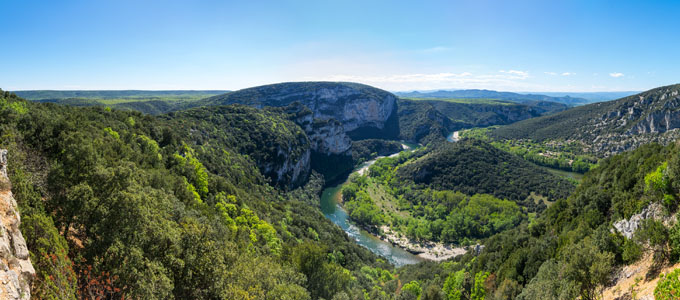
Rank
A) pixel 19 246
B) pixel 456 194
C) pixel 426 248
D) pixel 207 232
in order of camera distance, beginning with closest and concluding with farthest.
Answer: pixel 19 246 → pixel 207 232 → pixel 426 248 → pixel 456 194

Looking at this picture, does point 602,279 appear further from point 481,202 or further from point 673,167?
point 481,202

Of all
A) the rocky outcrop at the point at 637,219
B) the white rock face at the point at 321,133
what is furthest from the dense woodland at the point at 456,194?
the rocky outcrop at the point at 637,219

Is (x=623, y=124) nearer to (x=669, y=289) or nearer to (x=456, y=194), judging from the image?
(x=456, y=194)

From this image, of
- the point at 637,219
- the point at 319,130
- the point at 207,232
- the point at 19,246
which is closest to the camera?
the point at 19,246

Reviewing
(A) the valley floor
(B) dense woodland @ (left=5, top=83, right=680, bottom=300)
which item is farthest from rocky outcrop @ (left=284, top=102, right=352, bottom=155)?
(B) dense woodland @ (left=5, top=83, right=680, bottom=300)

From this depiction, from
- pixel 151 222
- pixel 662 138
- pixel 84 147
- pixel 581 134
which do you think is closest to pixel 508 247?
pixel 151 222

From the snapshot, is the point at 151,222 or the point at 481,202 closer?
the point at 151,222

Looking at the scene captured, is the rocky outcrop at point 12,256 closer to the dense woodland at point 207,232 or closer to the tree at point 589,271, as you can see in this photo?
the dense woodland at point 207,232

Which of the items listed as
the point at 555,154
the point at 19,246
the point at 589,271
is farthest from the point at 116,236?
the point at 555,154

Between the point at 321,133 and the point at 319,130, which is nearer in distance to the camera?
the point at 319,130
